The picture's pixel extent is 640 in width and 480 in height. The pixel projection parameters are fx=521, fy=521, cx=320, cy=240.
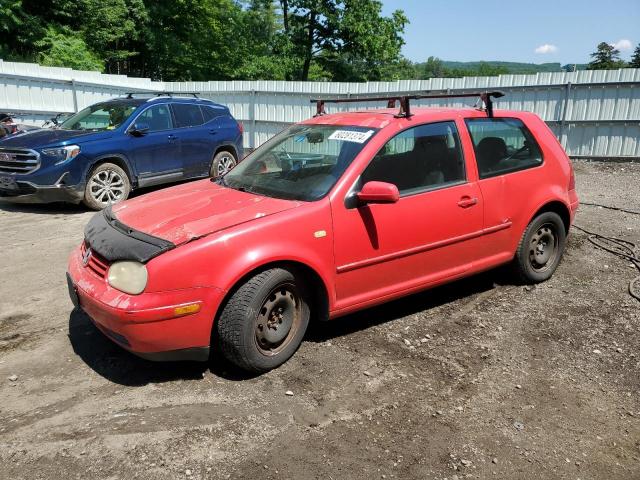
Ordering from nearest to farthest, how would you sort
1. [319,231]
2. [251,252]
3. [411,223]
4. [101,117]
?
[251,252], [319,231], [411,223], [101,117]

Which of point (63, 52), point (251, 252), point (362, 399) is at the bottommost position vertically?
point (362, 399)

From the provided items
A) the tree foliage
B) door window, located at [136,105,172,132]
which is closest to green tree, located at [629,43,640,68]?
the tree foliage

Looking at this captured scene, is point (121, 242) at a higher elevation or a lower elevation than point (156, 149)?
lower

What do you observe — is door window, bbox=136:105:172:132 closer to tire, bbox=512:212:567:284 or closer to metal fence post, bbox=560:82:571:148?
tire, bbox=512:212:567:284

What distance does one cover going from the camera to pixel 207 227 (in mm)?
3330

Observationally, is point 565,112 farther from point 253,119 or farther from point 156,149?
point 156,149

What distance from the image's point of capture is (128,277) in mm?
3162

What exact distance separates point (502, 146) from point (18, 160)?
7.02m

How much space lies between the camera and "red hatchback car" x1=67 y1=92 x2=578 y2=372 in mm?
3162

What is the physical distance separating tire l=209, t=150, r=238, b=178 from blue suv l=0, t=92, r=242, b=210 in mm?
20

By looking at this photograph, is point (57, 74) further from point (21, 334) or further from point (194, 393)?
point (194, 393)

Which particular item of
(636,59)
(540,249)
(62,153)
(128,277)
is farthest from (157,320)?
(636,59)

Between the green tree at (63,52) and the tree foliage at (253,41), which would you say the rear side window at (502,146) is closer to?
the green tree at (63,52)

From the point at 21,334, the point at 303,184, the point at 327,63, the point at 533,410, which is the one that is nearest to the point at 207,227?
the point at 303,184
